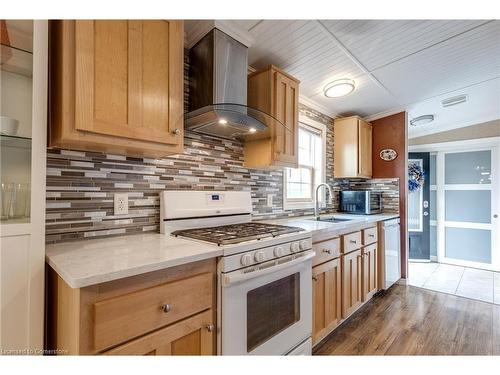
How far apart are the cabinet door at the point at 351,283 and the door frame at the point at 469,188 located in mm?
2981

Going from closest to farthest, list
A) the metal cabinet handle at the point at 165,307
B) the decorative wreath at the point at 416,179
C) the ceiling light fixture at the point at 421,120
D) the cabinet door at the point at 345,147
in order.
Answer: the metal cabinet handle at the point at 165,307, the cabinet door at the point at 345,147, the ceiling light fixture at the point at 421,120, the decorative wreath at the point at 416,179

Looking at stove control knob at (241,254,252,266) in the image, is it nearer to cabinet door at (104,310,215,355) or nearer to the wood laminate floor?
cabinet door at (104,310,215,355)

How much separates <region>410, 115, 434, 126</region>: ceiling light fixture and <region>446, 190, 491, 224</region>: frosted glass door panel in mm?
1313

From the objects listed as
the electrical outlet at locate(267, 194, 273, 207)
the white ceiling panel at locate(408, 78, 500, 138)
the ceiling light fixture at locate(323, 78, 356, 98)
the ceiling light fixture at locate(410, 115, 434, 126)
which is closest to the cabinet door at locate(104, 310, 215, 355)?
the electrical outlet at locate(267, 194, 273, 207)

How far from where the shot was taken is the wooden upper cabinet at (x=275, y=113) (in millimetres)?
1974

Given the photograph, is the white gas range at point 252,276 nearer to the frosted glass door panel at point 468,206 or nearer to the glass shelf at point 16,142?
the glass shelf at point 16,142

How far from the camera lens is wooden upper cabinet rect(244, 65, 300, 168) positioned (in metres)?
1.97

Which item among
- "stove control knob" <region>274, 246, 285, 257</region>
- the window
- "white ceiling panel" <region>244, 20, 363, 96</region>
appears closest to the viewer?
"stove control knob" <region>274, 246, 285, 257</region>

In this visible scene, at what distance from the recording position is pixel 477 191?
4.06 m

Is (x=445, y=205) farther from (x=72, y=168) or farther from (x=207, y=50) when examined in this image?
(x=72, y=168)

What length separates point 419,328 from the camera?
222cm

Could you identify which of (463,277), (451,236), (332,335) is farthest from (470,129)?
(332,335)

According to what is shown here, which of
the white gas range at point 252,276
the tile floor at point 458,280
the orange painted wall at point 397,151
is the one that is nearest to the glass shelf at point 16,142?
the white gas range at point 252,276
